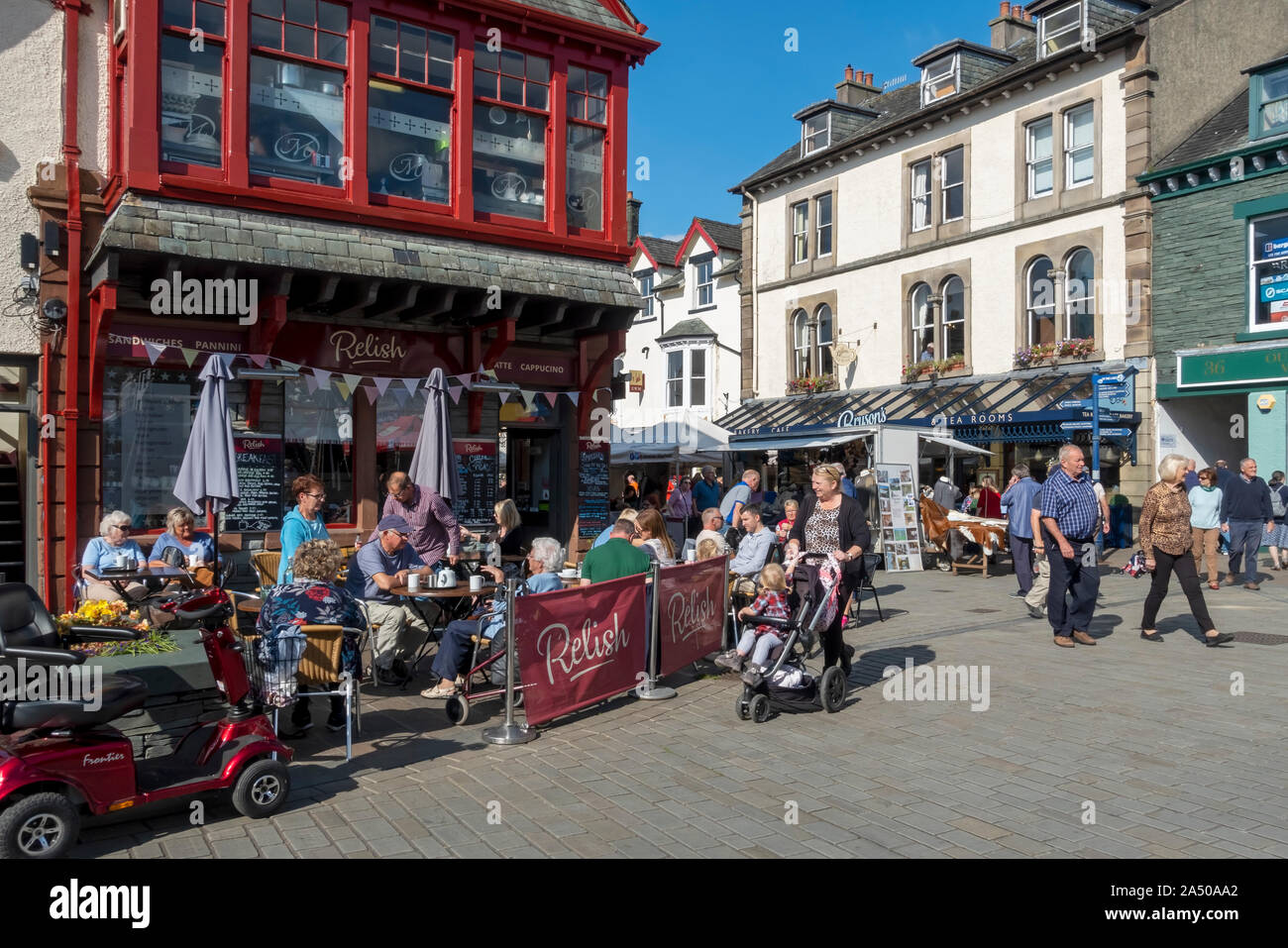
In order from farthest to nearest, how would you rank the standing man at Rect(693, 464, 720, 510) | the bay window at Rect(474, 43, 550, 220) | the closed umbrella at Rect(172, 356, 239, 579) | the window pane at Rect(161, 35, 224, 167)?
the standing man at Rect(693, 464, 720, 510), the bay window at Rect(474, 43, 550, 220), the window pane at Rect(161, 35, 224, 167), the closed umbrella at Rect(172, 356, 239, 579)

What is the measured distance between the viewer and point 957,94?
24953 millimetres

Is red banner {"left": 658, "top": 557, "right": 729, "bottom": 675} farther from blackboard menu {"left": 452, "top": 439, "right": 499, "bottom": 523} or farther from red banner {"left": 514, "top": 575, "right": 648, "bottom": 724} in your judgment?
blackboard menu {"left": 452, "top": 439, "right": 499, "bottom": 523}

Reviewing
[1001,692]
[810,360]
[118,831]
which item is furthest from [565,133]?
[810,360]

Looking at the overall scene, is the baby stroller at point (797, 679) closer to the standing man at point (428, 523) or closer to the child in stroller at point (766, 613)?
the child in stroller at point (766, 613)

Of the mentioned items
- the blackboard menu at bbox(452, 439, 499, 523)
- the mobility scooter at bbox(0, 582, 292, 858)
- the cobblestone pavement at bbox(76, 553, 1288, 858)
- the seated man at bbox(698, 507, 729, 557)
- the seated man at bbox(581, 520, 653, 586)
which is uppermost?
the blackboard menu at bbox(452, 439, 499, 523)

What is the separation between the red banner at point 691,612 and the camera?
827cm

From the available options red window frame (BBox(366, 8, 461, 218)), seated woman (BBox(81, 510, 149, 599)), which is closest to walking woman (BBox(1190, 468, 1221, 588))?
red window frame (BBox(366, 8, 461, 218))

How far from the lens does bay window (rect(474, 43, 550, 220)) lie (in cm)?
1243

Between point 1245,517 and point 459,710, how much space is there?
41.9ft

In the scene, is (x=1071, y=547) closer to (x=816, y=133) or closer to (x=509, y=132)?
(x=509, y=132)

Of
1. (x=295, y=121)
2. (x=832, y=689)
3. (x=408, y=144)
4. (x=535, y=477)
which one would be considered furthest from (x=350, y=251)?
(x=832, y=689)

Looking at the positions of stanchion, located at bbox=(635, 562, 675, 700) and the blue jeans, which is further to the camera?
the blue jeans

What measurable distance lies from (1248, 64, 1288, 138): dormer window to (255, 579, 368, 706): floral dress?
1969 cm

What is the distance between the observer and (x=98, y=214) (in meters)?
10.5
